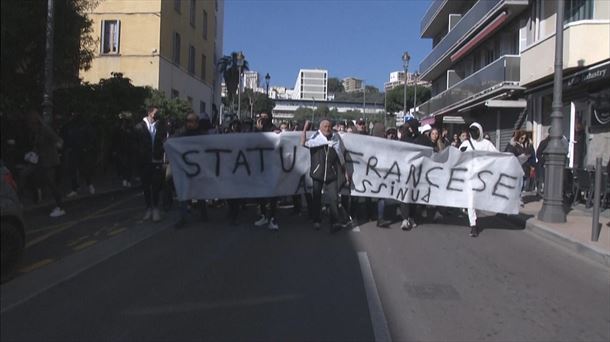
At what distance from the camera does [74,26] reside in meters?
14.9

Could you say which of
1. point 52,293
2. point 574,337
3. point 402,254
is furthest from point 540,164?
point 52,293

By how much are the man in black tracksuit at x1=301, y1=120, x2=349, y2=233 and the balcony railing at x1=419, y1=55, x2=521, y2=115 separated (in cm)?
1546

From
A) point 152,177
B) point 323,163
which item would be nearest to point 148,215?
point 152,177

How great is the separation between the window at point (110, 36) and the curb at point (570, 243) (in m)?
24.7

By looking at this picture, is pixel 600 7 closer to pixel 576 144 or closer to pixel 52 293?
pixel 576 144

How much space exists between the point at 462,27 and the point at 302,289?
28.9 m

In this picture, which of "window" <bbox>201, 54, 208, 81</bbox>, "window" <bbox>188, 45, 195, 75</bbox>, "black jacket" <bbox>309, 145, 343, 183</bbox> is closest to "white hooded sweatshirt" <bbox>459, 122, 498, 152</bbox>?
"black jacket" <bbox>309, 145, 343, 183</bbox>

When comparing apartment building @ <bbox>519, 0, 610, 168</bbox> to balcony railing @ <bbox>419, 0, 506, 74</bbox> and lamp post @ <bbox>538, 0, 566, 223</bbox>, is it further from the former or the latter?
balcony railing @ <bbox>419, 0, 506, 74</bbox>

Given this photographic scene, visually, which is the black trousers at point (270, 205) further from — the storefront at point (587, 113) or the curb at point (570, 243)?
the storefront at point (587, 113)

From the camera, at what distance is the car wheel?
6473mm

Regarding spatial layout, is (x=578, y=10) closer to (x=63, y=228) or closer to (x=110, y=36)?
(x=63, y=228)

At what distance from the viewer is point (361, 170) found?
429 inches

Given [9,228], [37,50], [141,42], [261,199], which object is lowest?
[9,228]

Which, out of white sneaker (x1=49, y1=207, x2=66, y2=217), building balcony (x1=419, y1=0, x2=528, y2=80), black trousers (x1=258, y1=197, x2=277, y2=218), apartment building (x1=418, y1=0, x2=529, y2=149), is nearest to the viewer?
black trousers (x1=258, y1=197, x2=277, y2=218)
